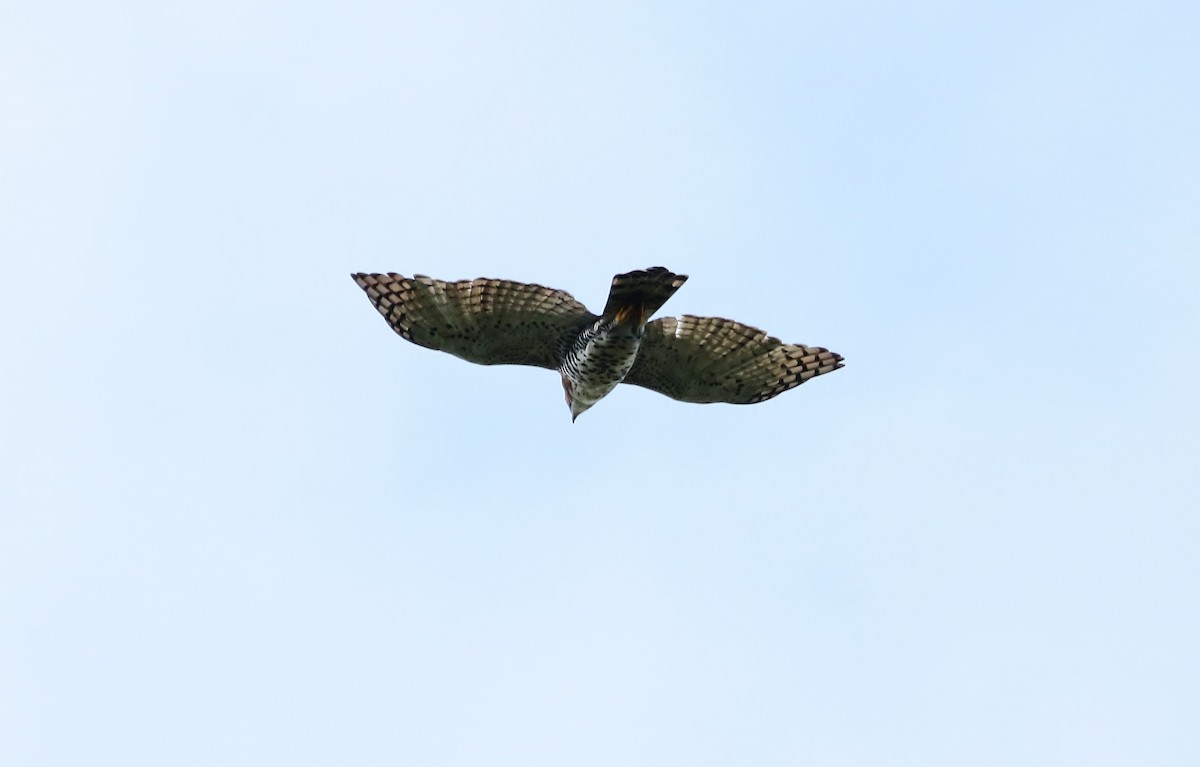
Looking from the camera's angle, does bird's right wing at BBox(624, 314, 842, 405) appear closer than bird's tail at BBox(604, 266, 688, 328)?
No

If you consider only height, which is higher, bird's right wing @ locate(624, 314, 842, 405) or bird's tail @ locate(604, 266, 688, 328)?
bird's tail @ locate(604, 266, 688, 328)

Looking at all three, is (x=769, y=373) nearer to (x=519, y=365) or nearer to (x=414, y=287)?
(x=519, y=365)

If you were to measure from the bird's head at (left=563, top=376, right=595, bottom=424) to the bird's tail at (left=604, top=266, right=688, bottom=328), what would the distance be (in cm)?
126

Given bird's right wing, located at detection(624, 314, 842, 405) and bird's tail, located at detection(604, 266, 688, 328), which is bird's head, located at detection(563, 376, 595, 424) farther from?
bird's tail, located at detection(604, 266, 688, 328)

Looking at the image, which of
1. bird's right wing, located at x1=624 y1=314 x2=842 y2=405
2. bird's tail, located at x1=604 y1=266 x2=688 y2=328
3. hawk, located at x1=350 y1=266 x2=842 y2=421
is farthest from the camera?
bird's right wing, located at x1=624 y1=314 x2=842 y2=405

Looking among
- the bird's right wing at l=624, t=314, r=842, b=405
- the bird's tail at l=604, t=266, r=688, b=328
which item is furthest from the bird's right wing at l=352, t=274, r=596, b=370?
the bird's right wing at l=624, t=314, r=842, b=405

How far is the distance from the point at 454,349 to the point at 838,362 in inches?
150

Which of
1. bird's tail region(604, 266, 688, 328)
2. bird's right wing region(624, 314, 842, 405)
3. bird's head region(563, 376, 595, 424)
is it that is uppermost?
bird's tail region(604, 266, 688, 328)

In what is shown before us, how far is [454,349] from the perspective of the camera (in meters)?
17.0

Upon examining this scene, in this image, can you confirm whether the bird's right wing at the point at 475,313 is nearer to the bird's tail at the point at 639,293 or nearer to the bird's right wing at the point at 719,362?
the bird's tail at the point at 639,293

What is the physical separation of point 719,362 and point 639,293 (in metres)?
1.52

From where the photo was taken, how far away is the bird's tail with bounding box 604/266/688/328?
16203 millimetres

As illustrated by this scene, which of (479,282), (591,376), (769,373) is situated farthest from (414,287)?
(769,373)

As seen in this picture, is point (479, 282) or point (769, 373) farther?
point (769, 373)
